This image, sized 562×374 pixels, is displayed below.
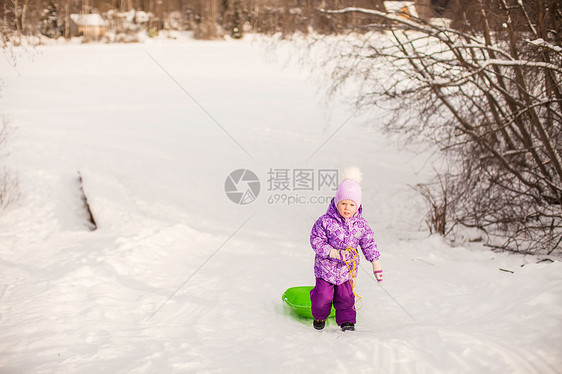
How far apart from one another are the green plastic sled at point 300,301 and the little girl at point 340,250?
0.22 m

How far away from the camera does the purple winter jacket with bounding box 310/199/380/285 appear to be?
3.86 meters

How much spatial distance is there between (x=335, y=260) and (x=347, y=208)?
500 mm

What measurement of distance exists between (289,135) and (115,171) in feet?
17.4

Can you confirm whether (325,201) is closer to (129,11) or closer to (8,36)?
(8,36)

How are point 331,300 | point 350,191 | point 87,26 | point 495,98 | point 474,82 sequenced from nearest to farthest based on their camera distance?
1. point 350,191
2. point 331,300
3. point 474,82
4. point 495,98
5. point 87,26

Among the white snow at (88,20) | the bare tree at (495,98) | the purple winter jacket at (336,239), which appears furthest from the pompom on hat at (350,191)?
the white snow at (88,20)

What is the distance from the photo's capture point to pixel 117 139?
13.3 m

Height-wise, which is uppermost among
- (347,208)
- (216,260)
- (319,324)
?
(347,208)

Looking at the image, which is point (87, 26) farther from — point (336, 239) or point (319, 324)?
point (319, 324)

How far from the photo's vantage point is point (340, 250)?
12.5 ft

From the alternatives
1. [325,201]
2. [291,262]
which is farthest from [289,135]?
[291,262]

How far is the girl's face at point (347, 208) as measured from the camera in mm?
3797

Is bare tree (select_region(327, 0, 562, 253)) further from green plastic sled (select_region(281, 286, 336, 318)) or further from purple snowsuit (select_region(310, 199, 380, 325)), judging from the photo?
green plastic sled (select_region(281, 286, 336, 318))

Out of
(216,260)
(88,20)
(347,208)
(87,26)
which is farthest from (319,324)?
(88,20)
